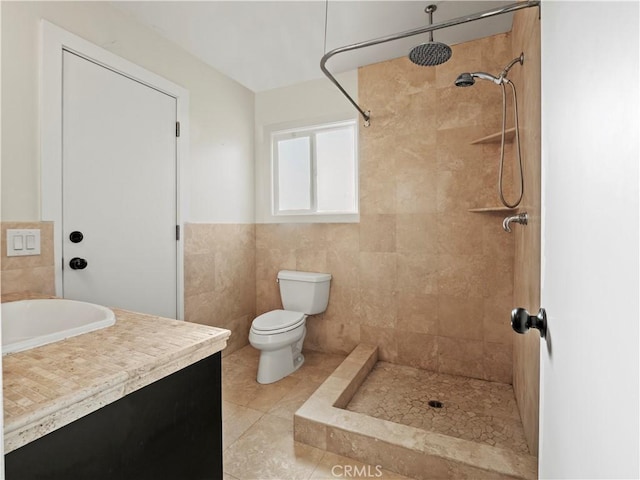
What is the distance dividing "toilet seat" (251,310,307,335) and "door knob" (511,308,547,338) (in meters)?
1.79

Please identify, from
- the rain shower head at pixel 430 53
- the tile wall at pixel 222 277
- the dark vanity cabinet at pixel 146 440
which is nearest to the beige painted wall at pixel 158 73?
the tile wall at pixel 222 277

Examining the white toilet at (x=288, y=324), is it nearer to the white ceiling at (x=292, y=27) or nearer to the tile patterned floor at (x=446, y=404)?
the tile patterned floor at (x=446, y=404)

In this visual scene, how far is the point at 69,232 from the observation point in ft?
5.41

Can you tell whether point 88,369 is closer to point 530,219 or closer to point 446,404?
point 530,219

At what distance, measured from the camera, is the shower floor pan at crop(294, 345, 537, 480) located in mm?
1386

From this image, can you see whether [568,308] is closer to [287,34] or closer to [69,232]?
[69,232]

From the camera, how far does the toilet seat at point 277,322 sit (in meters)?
2.25

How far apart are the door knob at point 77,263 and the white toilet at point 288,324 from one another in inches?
43.9

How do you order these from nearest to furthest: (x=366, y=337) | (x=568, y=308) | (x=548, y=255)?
(x=568, y=308), (x=548, y=255), (x=366, y=337)

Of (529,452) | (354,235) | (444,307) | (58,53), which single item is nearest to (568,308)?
(529,452)

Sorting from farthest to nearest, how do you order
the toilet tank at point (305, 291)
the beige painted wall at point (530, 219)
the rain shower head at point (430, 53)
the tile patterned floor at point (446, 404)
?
1. the toilet tank at point (305, 291)
2. the tile patterned floor at point (446, 404)
3. the rain shower head at point (430, 53)
4. the beige painted wall at point (530, 219)

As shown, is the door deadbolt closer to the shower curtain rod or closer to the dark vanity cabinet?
the dark vanity cabinet

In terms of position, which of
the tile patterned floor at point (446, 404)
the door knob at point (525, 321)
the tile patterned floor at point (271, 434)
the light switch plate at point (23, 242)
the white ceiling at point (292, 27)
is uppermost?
the white ceiling at point (292, 27)

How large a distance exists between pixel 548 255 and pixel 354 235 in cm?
196
